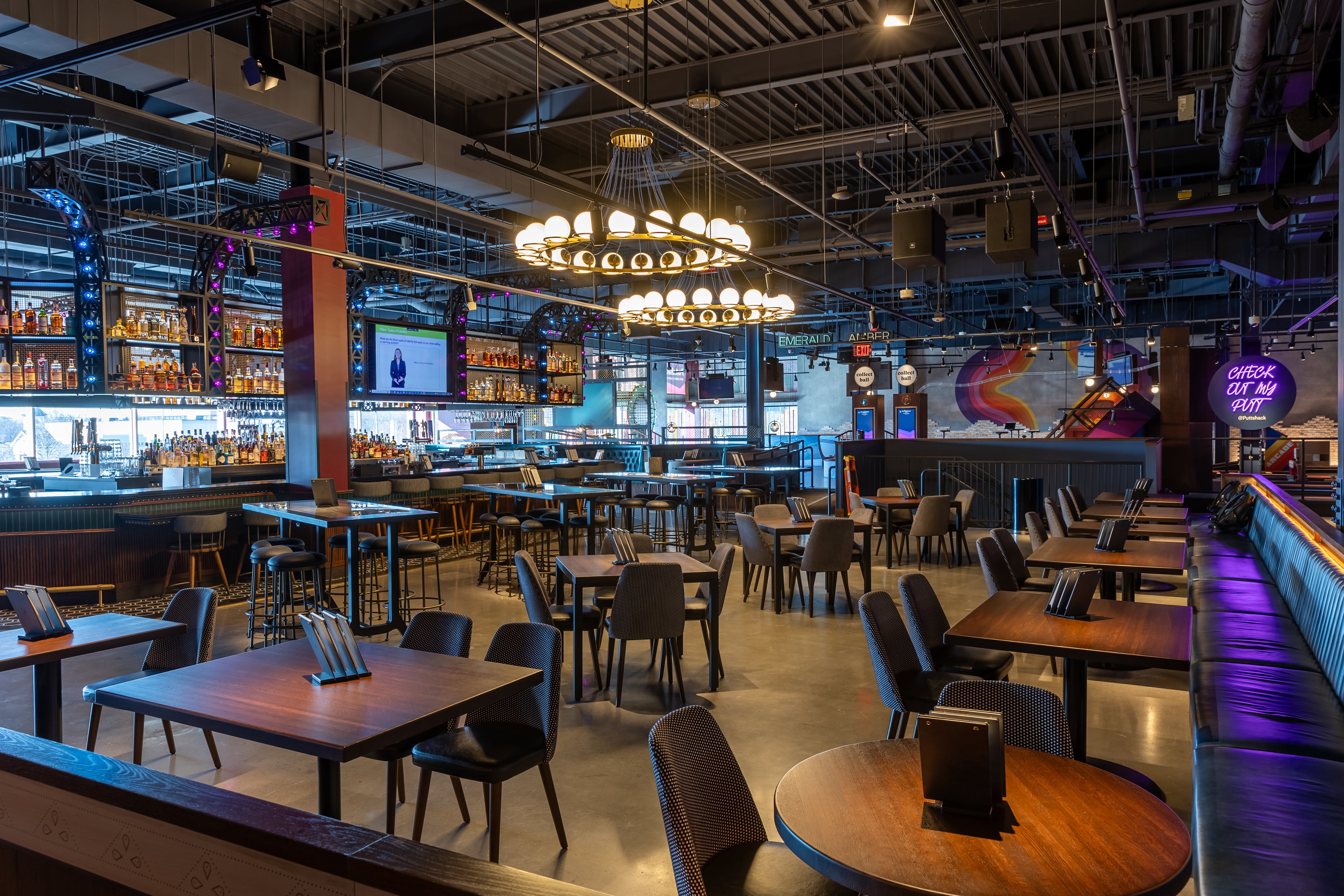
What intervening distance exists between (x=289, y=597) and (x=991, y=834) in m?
5.90

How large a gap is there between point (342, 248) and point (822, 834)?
8190 mm

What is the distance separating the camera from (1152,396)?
21.1m

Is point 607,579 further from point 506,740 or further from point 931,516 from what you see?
point 931,516

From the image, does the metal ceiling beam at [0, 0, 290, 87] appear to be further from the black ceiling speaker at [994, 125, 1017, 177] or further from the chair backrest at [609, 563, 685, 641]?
the black ceiling speaker at [994, 125, 1017, 177]

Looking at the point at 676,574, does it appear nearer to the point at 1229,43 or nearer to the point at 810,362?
the point at 1229,43

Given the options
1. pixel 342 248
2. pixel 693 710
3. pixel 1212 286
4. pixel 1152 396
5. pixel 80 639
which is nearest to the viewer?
pixel 693 710

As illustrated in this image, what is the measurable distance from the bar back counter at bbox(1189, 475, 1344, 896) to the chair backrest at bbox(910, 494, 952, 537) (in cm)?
301

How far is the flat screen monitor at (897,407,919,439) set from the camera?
17.9 meters

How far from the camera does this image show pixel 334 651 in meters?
2.74

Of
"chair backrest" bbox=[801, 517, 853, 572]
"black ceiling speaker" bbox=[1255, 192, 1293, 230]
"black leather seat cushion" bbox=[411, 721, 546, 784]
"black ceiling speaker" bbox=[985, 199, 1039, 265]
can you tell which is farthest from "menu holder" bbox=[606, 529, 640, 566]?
"black ceiling speaker" bbox=[1255, 192, 1293, 230]

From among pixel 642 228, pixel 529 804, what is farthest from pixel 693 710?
pixel 642 228

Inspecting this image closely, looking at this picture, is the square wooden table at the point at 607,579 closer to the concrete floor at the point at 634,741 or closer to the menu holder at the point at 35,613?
the concrete floor at the point at 634,741

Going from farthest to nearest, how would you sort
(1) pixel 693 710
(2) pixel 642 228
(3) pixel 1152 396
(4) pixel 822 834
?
(3) pixel 1152 396, (2) pixel 642 228, (1) pixel 693 710, (4) pixel 822 834

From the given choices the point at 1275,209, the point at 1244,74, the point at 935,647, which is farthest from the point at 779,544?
the point at 1275,209
